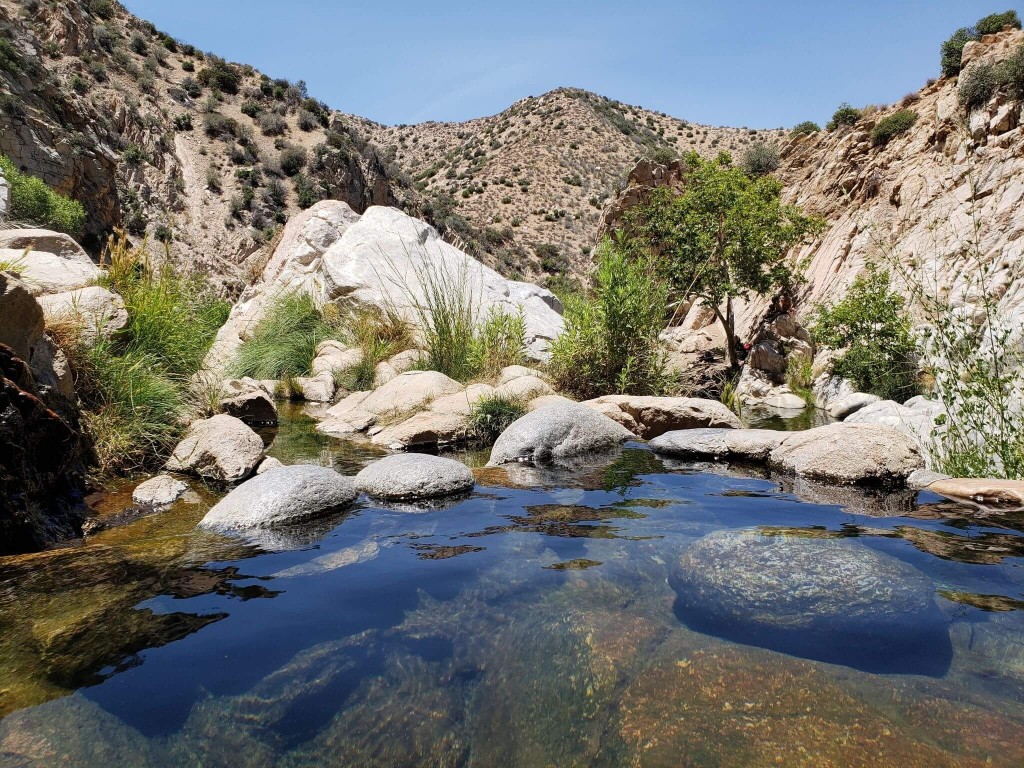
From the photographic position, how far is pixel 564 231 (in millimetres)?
46719

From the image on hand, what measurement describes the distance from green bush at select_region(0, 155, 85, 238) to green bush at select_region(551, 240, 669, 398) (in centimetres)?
1669

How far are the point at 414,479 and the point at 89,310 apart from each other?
3.05 meters

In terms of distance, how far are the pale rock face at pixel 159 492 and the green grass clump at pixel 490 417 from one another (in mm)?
2972

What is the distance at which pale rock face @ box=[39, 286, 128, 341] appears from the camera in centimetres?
443

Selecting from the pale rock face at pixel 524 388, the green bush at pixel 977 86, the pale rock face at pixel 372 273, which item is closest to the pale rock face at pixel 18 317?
the pale rock face at pixel 524 388

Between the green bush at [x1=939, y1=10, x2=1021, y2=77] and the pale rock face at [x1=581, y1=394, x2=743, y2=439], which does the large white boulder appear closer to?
the pale rock face at [x1=581, y1=394, x2=743, y2=439]

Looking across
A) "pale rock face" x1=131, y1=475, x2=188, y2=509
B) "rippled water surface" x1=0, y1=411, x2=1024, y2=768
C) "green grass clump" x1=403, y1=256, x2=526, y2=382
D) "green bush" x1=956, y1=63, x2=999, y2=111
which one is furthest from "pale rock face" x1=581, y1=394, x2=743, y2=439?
"green bush" x1=956, y1=63, x2=999, y2=111

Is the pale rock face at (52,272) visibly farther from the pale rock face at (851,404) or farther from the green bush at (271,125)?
the green bush at (271,125)

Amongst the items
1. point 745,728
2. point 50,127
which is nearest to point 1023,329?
point 745,728

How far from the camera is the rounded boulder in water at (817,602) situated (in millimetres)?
2045

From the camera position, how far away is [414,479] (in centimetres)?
419

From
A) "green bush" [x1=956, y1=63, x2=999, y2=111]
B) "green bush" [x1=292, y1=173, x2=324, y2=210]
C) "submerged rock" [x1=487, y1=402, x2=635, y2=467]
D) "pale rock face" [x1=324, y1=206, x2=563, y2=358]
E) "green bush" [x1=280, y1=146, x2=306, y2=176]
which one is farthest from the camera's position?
"green bush" [x1=280, y1=146, x2=306, y2=176]

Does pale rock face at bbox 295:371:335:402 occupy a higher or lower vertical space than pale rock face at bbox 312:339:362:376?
lower

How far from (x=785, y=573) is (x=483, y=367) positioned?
5870 millimetres
